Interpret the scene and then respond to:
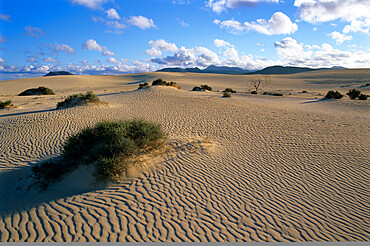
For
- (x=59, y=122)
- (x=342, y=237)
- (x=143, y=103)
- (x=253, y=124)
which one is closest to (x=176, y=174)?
(x=342, y=237)

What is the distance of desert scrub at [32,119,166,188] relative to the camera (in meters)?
5.29

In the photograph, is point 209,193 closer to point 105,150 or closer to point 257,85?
point 105,150

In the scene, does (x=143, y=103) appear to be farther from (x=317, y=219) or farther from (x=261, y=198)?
(x=317, y=219)

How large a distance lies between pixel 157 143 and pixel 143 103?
9.59 m

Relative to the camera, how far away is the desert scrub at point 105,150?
5.29 metres

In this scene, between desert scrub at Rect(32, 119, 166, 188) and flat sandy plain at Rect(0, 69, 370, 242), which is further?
desert scrub at Rect(32, 119, 166, 188)

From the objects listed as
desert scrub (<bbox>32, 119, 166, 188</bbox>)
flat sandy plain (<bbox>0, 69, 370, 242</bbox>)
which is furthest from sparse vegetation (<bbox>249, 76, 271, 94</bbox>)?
desert scrub (<bbox>32, 119, 166, 188</bbox>)

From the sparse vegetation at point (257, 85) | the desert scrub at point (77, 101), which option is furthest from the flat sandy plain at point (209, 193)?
the sparse vegetation at point (257, 85)

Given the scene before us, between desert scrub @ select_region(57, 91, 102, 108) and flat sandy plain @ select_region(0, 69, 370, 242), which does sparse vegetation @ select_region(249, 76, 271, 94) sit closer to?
desert scrub @ select_region(57, 91, 102, 108)

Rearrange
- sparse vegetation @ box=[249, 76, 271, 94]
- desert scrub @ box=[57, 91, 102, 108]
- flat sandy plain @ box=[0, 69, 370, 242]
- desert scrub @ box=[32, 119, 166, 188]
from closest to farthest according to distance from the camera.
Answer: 1. flat sandy plain @ box=[0, 69, 370, 242]
2. desert scrub @ box=[32, 119, 166, 188]
3. desert scrub @ box=[57, 91, 102, 108]
4. sparse vegetation @ box=[249, 76, 271, 94]

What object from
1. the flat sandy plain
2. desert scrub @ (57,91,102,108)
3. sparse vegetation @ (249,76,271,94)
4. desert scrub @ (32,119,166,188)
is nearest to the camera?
the flat sandy plain

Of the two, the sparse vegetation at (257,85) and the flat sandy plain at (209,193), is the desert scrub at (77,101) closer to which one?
the flat sandy plain at (209,193)

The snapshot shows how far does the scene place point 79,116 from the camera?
1187 cm

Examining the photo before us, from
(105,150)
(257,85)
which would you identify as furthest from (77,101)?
(257,85)
